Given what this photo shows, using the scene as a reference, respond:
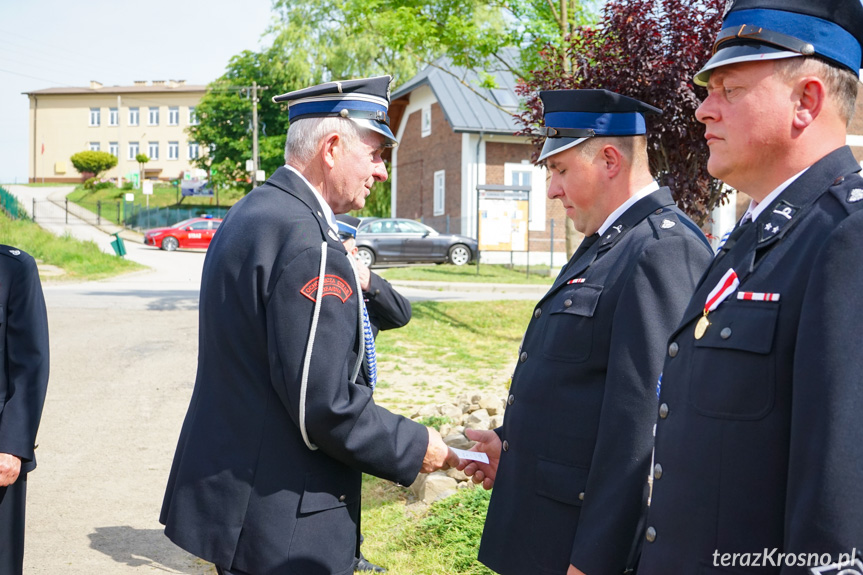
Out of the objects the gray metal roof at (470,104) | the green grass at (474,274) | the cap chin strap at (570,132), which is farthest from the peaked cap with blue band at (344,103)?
the gray metal roof at (470,104)

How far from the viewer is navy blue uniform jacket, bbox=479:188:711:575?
2184 mm

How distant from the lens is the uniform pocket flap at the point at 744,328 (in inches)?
61.3

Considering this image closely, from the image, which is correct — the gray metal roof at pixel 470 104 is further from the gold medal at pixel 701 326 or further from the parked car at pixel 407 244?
the gold medal at pixel 701 326

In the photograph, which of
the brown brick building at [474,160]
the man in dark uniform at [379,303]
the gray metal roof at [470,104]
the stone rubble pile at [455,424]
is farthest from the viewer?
the brown brick building at [474,160]

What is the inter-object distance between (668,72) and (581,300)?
5.24 metres

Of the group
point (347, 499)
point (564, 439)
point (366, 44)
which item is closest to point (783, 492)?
point (564, 439)

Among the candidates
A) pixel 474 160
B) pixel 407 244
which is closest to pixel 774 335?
pixel 407 244

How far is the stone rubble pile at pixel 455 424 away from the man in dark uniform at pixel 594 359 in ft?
6.22

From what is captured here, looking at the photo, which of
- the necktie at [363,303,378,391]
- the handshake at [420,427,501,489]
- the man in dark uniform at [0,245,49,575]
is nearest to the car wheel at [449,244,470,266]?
the man in dark uniform at [0,245,49,575]

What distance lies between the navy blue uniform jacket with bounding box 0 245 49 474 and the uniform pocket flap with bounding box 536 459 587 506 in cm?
201

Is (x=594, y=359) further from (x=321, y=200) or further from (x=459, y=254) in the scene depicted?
(x=459, y=254)

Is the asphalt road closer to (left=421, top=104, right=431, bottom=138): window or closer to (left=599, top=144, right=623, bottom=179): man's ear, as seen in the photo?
(left=599, top=144, right=623, bottom=179): man's ear

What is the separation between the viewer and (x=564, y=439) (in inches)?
94.7

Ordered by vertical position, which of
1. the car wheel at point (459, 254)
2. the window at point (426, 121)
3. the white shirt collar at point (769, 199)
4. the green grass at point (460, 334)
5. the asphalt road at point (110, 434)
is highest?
the window at point (426, 121)
